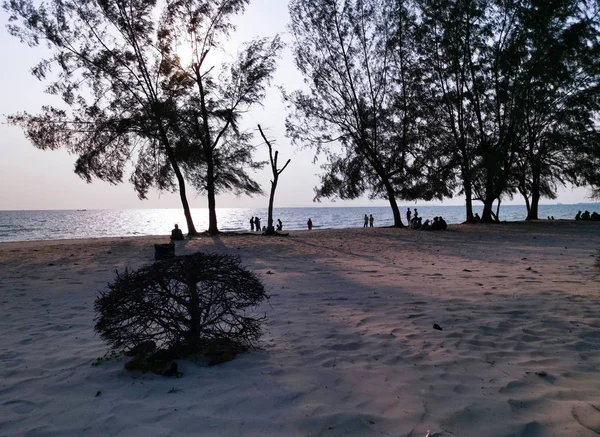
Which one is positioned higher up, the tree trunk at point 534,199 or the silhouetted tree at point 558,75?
the silhouetted tree at point 558,75

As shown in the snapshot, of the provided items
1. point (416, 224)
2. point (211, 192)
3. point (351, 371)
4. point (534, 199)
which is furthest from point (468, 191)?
point (351, 371)

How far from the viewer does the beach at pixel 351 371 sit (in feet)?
10.4

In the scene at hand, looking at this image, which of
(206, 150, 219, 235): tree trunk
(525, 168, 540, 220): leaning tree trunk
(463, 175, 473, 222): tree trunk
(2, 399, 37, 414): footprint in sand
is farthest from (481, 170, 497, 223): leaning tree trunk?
(2, 399, 37, 414): footprint in sand

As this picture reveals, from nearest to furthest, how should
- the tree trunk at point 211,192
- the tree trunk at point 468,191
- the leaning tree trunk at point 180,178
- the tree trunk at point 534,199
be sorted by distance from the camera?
1. the leaning tree trunk at point 180,178
2. the tree trunk at point 211,192
3. the tree trunk at point 468,191
4. the tree trunk at point 534,199

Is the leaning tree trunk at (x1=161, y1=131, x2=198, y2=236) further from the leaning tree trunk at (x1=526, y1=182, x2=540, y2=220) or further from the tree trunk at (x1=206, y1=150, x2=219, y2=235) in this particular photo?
the leaning tree trunk at (x1=526, y1=182, x2=540, y2=220)

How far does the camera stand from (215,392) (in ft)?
12.2

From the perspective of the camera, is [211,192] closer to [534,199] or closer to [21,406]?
[21,406]

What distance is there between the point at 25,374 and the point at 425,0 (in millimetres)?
28057

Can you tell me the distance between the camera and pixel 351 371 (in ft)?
13.4

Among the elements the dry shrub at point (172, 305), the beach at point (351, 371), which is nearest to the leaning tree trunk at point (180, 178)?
the beach at point (351, 371)

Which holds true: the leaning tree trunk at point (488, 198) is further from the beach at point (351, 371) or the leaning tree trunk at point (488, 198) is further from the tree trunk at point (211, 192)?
the beach at point (351, 371)

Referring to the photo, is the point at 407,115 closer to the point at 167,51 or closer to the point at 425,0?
the point at 425,0

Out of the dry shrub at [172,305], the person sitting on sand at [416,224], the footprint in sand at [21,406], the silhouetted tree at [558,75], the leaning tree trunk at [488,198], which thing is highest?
the silhouetted tree at [558,75]

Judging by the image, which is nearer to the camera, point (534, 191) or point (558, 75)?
point (558, 75)
